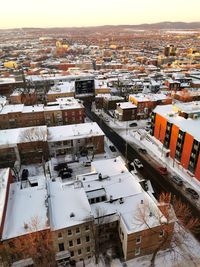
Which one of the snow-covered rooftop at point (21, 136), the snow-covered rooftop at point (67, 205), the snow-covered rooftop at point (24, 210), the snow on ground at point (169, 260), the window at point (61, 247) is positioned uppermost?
the snow-covered rooftop at point (67, 205)

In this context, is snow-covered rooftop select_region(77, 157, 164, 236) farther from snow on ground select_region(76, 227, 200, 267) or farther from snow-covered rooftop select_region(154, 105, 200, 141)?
snow-covered rooftop select_region(154, 105, 200, 141)

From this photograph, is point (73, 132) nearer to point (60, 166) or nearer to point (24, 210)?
point (60, 166)

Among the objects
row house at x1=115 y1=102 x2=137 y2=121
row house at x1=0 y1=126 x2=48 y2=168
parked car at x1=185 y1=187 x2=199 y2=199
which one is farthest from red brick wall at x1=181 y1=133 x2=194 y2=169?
row house at x1=0 y1=126 x2=48 y2=168

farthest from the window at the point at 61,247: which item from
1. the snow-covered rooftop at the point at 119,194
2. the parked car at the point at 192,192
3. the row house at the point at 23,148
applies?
the parked car at the point at 192,192

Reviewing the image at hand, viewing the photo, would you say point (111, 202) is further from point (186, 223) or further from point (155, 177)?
point (155, 177)

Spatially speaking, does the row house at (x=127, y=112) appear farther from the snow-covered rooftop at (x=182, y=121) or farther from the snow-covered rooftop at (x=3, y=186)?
the snow-covered rooftop at (x=3, y=186)

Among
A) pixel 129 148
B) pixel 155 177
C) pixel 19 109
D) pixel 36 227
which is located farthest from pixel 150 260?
pixel 19 109
